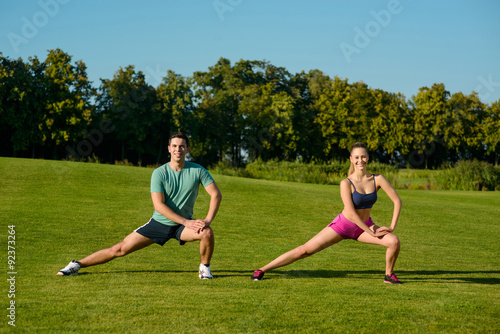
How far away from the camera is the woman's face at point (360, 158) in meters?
6.97

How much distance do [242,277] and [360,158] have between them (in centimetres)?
251

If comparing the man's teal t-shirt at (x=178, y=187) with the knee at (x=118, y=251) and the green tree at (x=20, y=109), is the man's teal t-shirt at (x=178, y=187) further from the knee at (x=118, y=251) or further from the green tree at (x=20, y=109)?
the green tree at (x=20, y=109)

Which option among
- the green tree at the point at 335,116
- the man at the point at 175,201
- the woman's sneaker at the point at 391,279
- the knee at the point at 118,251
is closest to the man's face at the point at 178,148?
the man at the point at 175,201

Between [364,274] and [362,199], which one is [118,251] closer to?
[362,199]

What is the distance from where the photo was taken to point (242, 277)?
736 cm

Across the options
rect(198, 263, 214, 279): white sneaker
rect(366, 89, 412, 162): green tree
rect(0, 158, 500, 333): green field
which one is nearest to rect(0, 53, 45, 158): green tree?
rect(0, 158, 500, 333): green field

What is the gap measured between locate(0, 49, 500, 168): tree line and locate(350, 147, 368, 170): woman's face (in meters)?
49.4

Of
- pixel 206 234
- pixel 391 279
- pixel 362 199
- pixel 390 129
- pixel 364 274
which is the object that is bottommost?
pixel 364 274

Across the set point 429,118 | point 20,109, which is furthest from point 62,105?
point 429,118

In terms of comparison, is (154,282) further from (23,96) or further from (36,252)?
(23,96)

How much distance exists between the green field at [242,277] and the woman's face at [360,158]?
1.71 metres

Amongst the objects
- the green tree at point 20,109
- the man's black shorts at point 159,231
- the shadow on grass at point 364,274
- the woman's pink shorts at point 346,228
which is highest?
the green tree at point 20,109

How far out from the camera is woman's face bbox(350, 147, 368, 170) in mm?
6969

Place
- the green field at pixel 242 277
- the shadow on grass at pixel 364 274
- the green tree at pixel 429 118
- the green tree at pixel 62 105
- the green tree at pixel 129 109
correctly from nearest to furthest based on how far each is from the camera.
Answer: the green field at pixel 242 277
the shadow on grass at pixel 364 274
the green tree at pixel 62 105
the green tree at pixel 129 109
the green tree at pixel 429 118
